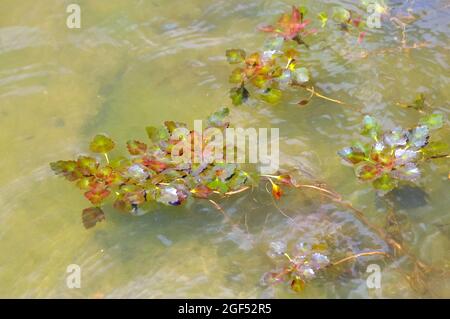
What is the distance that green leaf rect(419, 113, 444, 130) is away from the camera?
273 cm

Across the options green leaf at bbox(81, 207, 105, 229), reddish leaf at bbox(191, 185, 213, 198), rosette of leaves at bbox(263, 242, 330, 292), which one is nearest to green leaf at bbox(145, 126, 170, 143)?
reddish leaf at bbox(191, 185, 213, 198)

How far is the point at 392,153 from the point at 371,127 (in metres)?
0.17

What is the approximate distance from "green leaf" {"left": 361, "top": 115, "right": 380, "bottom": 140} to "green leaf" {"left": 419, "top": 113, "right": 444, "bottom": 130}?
9.7 inches

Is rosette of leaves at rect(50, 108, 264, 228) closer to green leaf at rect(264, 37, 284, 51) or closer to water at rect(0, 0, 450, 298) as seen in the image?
water at rect(0, 0, 450, 298)

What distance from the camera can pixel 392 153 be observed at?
2.64 m

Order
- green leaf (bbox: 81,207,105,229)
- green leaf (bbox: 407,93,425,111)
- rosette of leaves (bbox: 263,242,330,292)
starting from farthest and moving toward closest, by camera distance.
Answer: green leaf (bbox: 407,93,425,111), green leaf (bbox: 81,207,105,229), rosette of leaves (bbox: 263,242,330,292)

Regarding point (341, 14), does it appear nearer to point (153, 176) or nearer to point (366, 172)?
point (366, 172)

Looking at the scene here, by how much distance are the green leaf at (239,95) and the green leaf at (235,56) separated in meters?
0.15

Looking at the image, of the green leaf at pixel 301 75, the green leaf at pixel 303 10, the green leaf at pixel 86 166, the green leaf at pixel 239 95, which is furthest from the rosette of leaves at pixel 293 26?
the green leaf at pixel 86 166

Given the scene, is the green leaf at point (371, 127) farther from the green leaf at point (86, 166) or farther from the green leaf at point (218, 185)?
the green leaf at point (86, 166)

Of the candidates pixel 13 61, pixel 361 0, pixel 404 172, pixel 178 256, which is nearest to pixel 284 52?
pixel 361 0

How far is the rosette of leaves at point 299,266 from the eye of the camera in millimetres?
2360

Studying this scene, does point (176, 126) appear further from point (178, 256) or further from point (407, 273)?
point (407, 273)
